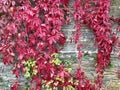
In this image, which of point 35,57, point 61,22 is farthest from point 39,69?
point 61,22

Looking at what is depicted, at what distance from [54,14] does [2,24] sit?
64 cm

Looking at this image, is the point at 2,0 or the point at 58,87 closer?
the point at 2,0

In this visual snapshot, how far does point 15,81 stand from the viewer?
3449 mm

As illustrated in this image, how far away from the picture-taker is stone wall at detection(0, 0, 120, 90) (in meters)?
3.40

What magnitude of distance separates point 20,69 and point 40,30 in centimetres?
59

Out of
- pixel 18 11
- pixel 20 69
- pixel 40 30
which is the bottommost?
pixel 20 69

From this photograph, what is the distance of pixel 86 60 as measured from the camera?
348 centimetres

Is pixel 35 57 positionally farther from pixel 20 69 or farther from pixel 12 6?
pixel 12 6

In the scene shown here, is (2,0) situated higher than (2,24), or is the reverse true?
(2,0)

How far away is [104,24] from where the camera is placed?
3297 mm

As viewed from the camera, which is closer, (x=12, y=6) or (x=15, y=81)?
(x=12, y=6)

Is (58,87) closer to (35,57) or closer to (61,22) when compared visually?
(35,57)

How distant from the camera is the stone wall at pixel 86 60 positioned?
11.1ft

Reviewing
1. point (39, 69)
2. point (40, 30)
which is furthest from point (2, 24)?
point (39, 69)
